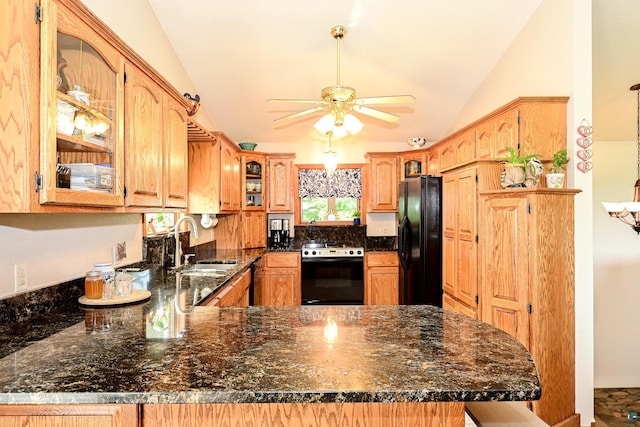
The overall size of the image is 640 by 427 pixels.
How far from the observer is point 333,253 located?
485 centimetres

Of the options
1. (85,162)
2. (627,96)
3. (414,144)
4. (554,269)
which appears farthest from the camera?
(414,144)

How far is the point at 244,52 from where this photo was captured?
11.9 feet

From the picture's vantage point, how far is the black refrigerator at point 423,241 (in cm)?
382

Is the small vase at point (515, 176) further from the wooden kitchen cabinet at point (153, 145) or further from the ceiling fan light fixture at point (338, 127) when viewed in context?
the wooden kitchen cabinet at point (153, 145)

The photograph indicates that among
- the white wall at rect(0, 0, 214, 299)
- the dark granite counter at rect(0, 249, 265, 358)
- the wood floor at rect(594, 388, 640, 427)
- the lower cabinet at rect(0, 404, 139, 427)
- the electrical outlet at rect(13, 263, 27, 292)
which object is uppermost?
the white wall at rect(0, 0, 214, 299)

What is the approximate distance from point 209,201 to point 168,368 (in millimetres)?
Answer: 2773

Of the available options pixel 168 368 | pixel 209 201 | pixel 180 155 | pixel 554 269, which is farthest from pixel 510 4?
pixel 168 368

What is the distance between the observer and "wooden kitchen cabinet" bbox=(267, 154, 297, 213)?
509cm

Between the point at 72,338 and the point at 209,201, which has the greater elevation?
the point at 209,201

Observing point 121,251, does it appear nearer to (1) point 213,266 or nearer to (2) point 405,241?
(1) point 213,266

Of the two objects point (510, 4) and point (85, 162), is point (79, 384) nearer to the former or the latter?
point (85, 162)

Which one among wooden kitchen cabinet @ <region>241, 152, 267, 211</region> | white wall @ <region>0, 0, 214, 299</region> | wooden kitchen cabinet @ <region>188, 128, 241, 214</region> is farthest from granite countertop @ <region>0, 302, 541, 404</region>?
wooden kitchen cabinet @ <region>241, 152, 267, 211</region>

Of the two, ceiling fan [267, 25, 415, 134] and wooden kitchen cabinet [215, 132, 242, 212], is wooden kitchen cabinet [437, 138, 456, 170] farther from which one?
wooden kitchen cabinet [215, 132, 242, 212]

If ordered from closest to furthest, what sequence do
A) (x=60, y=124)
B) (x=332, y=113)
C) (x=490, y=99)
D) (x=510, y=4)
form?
(x=60, y=124) < (x=332, y=113) < (x=510, y=4) < (x=490, y=99)
